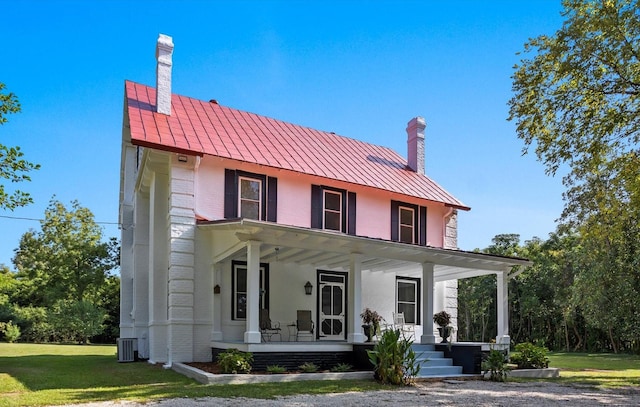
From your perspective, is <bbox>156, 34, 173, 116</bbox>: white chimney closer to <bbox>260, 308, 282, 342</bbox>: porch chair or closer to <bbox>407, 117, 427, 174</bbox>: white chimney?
<bbox>260, 308, 282, 342</bbox>: porch chair

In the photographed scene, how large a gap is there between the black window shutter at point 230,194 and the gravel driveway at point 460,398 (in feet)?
22.4

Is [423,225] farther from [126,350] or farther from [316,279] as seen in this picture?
[126,350]

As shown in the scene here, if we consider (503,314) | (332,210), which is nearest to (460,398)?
(503,314)

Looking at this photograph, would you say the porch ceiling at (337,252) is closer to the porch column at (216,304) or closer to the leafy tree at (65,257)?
A: the porch column at (216,304)

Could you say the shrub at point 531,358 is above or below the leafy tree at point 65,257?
below

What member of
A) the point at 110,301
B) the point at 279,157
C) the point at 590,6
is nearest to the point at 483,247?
the point at 110,301

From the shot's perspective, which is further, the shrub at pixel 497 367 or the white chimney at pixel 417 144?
the white chimney at pixel 417 144

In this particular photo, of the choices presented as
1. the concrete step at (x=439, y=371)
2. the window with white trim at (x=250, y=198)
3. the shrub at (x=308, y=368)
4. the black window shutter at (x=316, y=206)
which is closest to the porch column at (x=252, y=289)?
the shrub at (x=308, y=368)

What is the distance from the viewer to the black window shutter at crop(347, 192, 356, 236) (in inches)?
714

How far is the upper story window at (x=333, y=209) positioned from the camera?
1766 cm

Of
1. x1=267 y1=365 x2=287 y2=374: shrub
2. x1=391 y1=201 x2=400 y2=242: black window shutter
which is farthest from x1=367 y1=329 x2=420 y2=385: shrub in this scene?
x1=391 y1=201 x2=400 y2=242: black window shutter

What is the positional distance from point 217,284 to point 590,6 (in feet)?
35.8

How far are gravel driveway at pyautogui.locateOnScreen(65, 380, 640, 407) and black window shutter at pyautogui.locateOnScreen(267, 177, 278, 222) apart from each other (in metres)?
6.48

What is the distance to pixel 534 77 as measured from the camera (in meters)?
13.6
